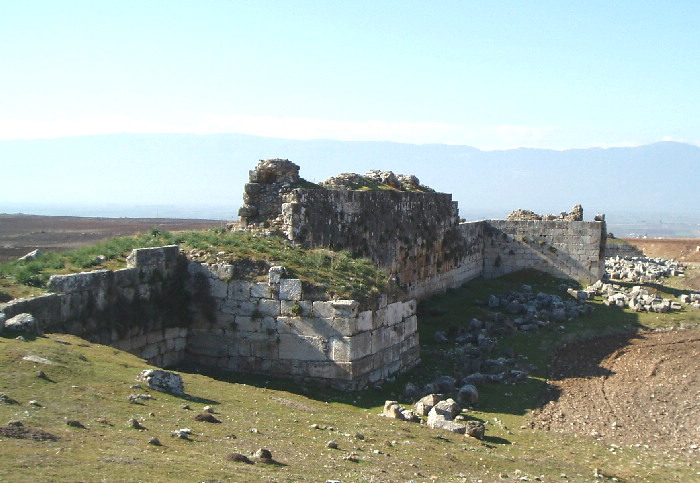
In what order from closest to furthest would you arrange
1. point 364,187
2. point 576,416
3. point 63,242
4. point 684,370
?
1. point 576,416
2. point 684,370
3. point 364,187
4. point 63,242

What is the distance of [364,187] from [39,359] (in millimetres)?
17029

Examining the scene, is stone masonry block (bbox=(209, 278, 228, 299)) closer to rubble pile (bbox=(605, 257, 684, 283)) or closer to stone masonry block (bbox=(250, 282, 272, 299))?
stone masonry block (bbox=(250, 282, 272, 299))

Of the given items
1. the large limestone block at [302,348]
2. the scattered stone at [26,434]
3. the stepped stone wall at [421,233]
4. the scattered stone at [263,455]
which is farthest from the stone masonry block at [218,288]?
the scattered stone at [26,434]

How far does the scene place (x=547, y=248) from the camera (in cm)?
3794

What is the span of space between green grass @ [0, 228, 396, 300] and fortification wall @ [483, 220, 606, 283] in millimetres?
20609

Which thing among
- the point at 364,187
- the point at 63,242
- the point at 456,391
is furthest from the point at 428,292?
the point at 63,242

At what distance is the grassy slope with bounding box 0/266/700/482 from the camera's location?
837cm

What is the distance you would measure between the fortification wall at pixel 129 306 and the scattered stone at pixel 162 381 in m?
2.69

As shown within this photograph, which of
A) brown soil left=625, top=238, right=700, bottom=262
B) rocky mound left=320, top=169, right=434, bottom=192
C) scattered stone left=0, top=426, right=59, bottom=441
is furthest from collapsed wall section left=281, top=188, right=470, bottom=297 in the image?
brown soil left=625, top=238, right=700, bottom=262

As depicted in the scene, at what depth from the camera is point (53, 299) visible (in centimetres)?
1420

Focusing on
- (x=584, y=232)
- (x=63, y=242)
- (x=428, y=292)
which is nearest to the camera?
(x=428, y=292)

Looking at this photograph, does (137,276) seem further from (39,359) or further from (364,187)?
(364,187)

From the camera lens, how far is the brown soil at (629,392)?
15469 millimetres

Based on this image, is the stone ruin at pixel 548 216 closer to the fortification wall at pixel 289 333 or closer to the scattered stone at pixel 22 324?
the fortification wall at pixel 289 333
